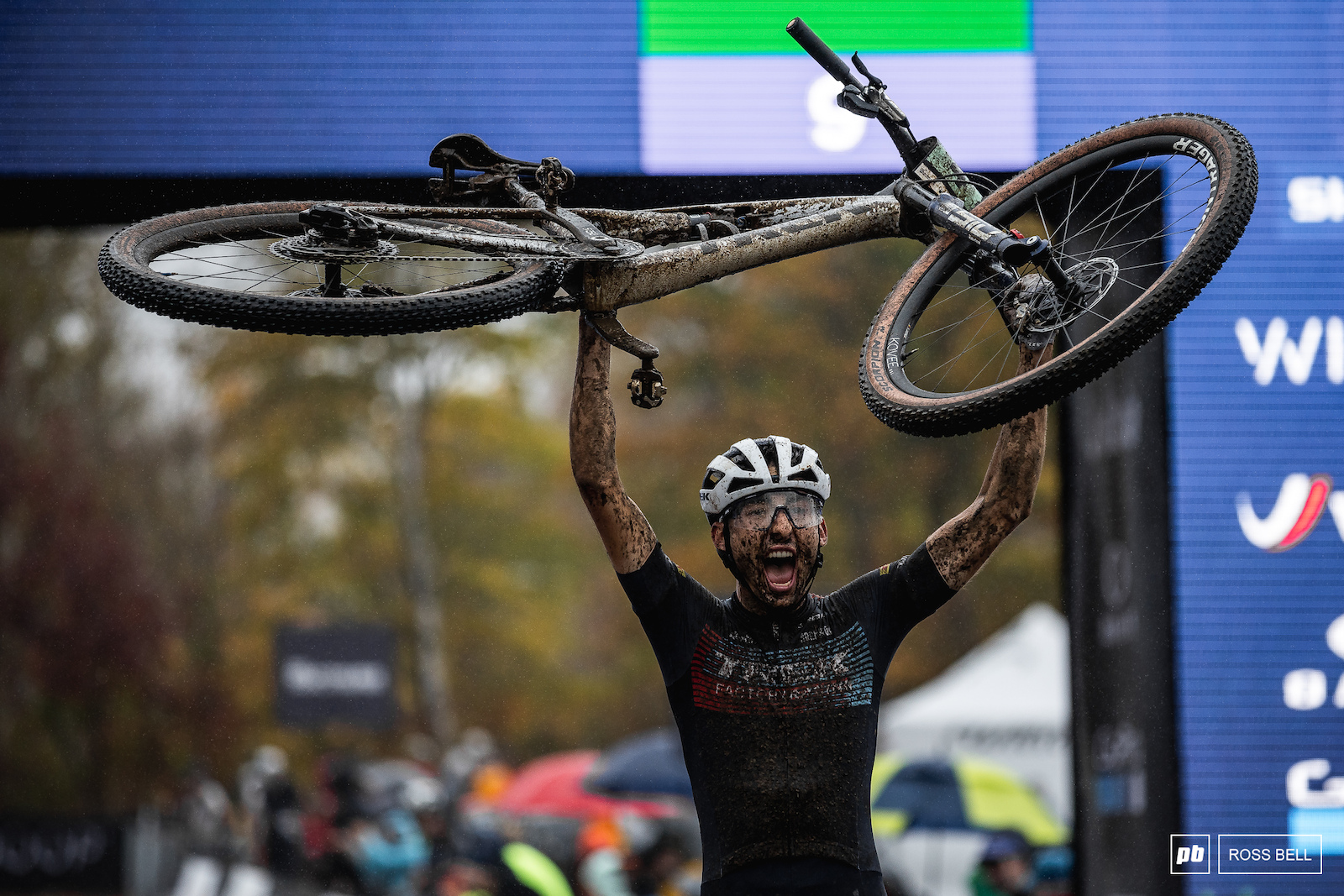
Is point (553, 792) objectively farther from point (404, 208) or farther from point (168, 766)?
point (168, 766)

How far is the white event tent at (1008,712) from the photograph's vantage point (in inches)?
495

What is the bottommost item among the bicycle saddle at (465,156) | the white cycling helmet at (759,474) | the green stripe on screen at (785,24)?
the white cycling helmet at (759,474)

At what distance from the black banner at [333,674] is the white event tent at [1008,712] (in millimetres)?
4791

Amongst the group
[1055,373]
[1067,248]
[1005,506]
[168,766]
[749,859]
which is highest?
[1067,248]

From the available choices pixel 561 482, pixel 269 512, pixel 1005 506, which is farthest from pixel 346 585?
pixel 1005 506

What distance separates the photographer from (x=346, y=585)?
2717cm

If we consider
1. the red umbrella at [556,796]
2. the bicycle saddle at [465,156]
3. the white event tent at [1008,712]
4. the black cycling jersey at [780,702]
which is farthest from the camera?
the white event tent at [1008,712]

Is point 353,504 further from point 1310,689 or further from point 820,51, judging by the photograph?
point 820,51

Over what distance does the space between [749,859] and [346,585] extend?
25.0m

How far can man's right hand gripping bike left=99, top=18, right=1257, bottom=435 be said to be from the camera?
325 centimetres

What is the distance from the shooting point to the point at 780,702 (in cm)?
315

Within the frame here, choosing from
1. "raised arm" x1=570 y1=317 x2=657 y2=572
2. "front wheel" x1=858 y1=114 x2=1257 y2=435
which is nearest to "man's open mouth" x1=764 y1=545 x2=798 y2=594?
"raised arm" x1=570 y1=317 x2=657 y2=572

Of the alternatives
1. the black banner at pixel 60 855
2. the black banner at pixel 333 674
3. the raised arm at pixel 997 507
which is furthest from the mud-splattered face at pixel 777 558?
the black banner at pixel 333 674

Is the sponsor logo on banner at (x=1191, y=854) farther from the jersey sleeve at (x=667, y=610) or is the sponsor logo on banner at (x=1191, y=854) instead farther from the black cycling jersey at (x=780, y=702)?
the jersey sleeve at (x=667, y=610)
